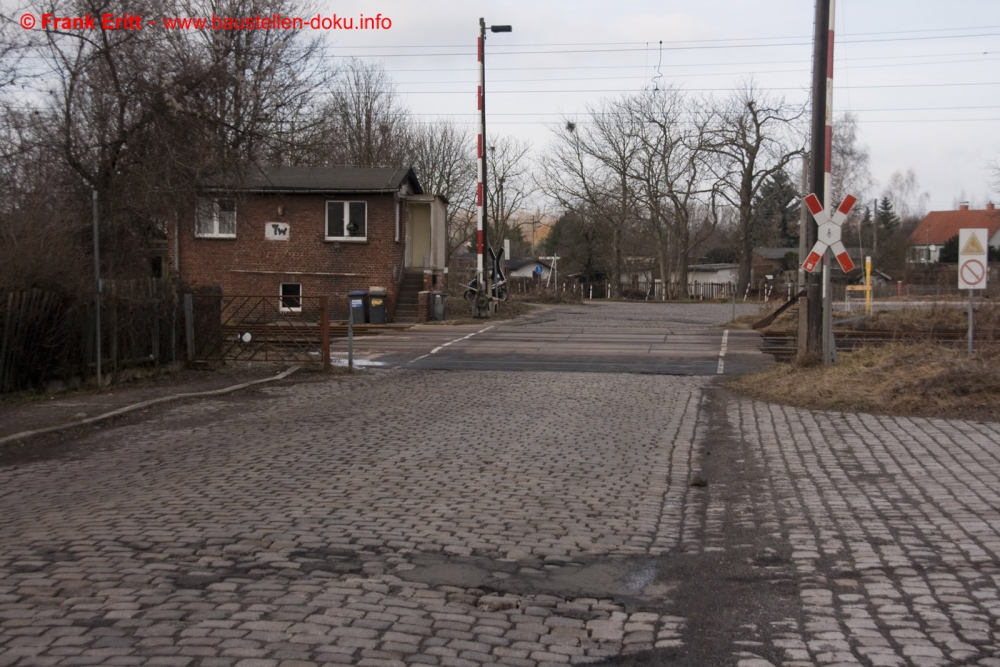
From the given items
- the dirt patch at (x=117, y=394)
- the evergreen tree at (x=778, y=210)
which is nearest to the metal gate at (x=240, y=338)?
the dirt patch at (x=117, y=394)

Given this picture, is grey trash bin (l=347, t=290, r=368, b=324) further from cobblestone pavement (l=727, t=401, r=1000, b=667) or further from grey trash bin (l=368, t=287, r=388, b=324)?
cobblestone pavement (l=727, t=401, r=1000, b=667)

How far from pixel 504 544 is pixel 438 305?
24185mm

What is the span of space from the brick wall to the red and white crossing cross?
58.9 ft

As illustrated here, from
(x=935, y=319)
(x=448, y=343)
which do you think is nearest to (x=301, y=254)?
(x=448, y=343)

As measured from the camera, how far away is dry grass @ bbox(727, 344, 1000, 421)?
11.3 m

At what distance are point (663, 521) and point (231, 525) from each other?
3057 millimetres

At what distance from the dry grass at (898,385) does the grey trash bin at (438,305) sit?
16.0 metres

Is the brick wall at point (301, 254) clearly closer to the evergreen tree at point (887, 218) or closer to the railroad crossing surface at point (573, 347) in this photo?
the railroad crossing surface at point (573, 347)

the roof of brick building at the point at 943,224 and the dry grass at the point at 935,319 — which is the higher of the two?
the roof of brick building at the point at 943,224

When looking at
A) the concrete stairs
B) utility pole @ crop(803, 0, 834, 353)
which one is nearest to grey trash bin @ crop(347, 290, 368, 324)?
the concrete stairs

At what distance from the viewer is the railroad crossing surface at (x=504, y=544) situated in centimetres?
425

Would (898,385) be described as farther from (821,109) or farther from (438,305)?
(438,305)

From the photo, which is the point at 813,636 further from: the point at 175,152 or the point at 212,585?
the point at 175,152

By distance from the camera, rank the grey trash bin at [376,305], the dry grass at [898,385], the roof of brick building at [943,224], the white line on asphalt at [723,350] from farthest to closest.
Result: the roof of brick building at [943,224] < the grey trash bin at [376,305] < the white line on asphalt at [723,350] < the dry grass at [898,385]
